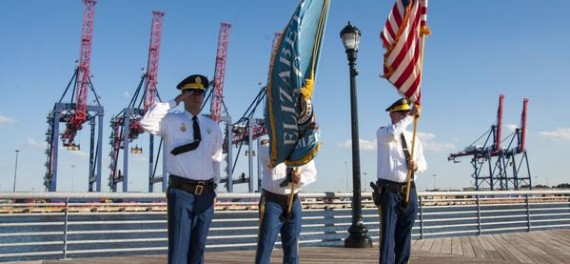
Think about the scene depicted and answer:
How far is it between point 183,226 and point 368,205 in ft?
28.9

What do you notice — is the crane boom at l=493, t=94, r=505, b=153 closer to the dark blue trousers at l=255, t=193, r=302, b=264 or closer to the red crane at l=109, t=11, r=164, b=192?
the red crane at l=109, t=11, r=164, b=192

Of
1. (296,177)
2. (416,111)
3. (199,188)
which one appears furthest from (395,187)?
(199,188)

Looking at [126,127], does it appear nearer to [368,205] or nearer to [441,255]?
[368,205]

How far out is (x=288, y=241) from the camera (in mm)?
4043

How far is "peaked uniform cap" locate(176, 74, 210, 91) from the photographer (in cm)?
364

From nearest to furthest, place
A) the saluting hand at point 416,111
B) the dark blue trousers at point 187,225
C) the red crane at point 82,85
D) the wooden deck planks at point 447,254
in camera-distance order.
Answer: the dark blue trousers at point 187,225 → the saluting hand at point 416,111 → the wooden deck planks at point 447,254 → the red crane at point 82,85

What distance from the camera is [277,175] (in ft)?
13.5

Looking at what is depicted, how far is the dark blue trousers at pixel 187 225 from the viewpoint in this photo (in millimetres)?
3443

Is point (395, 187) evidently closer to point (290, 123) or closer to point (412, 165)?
point (412, 165)

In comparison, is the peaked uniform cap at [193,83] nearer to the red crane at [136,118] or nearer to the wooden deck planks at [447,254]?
the wooden deck planks at [447,254]

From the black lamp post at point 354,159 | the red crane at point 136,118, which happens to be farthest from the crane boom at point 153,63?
the black lamp post at point 354,159

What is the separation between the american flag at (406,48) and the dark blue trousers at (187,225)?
7.11 feet

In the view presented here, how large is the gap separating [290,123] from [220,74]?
6122 centimetres

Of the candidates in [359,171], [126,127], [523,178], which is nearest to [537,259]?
[359,171]
